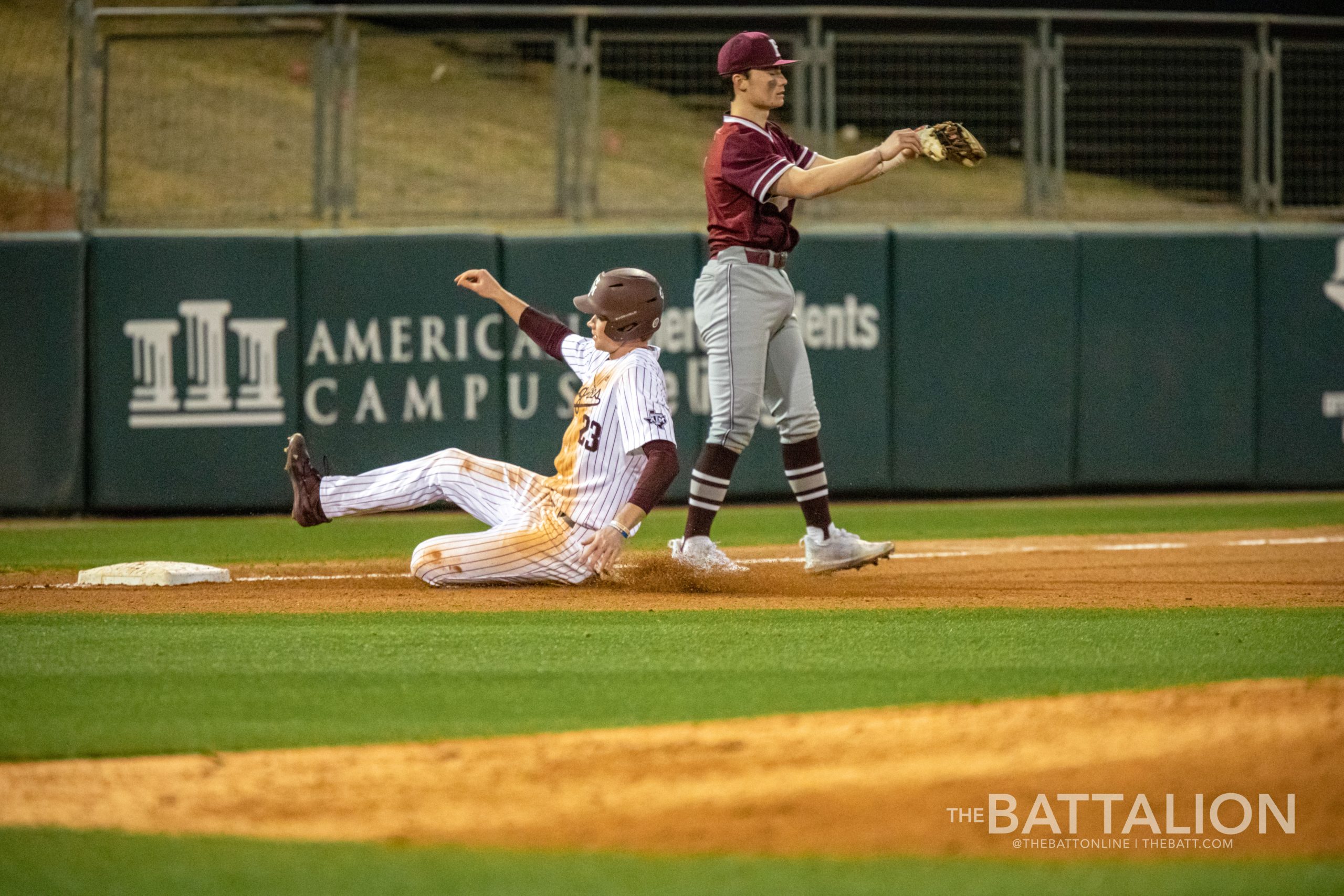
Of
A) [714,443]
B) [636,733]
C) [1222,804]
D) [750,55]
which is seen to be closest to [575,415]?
[714,443]

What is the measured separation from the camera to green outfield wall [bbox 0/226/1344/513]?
8938 mm

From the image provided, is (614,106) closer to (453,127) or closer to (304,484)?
(453,127)

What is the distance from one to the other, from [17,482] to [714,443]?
5.01m

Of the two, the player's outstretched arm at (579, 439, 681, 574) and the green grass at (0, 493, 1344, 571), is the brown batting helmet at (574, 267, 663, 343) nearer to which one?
the player's outstretched arm at (579, 439, 681, 574)

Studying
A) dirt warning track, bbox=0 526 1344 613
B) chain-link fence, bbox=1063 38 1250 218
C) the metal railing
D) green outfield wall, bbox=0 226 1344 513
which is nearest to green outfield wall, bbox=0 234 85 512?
green outfield wall, bbox=0 226 1344 513

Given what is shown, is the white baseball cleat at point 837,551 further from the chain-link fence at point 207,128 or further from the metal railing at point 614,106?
the chain-link fence at point 207,128

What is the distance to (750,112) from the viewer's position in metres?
5.57

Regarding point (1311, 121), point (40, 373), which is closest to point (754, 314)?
point (40, 373)

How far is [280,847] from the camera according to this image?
104 inches

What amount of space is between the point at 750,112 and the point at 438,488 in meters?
1.74

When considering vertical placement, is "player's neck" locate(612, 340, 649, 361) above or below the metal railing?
below

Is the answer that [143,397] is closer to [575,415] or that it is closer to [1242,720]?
[575,415]

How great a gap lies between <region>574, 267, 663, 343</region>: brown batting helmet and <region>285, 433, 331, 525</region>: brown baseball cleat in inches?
43.6

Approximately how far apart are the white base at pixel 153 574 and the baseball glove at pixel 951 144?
122 inches
